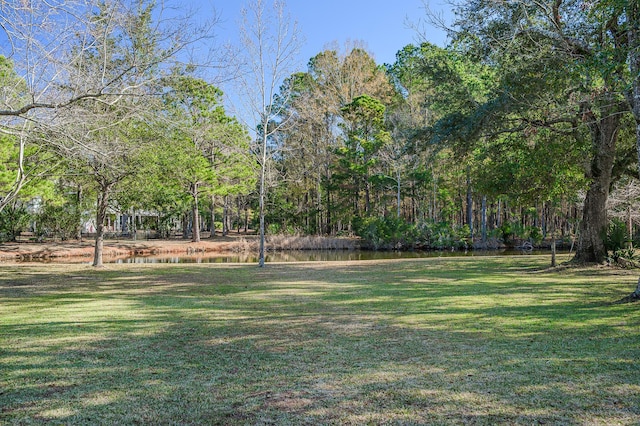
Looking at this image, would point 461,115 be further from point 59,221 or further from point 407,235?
point 59,221

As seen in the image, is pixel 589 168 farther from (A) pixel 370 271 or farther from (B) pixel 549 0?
(A) pixel 370 271

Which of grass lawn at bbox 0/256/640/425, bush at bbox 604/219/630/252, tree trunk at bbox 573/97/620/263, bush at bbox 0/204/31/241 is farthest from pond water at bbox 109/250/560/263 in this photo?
grass lawn at bbox 0/256/640/425

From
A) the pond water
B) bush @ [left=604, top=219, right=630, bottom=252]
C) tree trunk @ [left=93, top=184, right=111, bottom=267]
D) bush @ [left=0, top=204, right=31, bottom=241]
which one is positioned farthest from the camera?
bush @ [left=0, top=204, right=31, bottom=241]

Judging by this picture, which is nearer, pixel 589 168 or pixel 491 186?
pixel 589 168

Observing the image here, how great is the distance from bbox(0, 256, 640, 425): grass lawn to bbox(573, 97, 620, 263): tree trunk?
14.5 ft

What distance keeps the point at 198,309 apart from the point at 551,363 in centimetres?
567

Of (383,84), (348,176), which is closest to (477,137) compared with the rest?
(348,176)

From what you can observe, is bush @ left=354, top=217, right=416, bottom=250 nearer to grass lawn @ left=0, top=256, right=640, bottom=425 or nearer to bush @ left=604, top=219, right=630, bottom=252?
bush @ left=604, top=219, right=630, bottom=252

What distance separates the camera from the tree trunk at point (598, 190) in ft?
43.1

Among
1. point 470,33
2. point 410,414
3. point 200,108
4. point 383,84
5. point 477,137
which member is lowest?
point 410,414

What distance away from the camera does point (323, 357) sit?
201 inches

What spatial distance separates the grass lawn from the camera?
3643 mm

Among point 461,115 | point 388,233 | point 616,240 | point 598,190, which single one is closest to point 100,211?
point 461,115

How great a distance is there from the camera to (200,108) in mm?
29938
